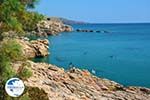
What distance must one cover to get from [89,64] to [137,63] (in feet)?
27.4

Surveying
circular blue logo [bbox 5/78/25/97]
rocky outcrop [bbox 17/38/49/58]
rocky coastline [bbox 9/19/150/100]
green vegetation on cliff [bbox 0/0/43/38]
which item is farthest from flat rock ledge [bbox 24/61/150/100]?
rocky outcrop [bbox 17/38/49/58]

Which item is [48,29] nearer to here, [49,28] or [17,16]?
[49,28]

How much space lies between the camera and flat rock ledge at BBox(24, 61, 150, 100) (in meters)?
36.2

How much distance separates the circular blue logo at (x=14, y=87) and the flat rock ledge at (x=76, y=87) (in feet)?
57.1

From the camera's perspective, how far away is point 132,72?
66.1 m

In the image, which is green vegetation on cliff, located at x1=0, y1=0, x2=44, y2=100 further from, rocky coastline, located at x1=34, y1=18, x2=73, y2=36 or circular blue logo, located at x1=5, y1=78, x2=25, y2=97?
rocky coastline, located at x1=34, y1=18, x2=73, y2=36

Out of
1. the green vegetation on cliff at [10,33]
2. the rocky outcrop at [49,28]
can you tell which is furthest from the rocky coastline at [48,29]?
the green vegetation on cliff at [10,33]

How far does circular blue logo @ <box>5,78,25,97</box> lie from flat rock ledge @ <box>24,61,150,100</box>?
1741 cm

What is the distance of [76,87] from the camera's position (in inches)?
1566

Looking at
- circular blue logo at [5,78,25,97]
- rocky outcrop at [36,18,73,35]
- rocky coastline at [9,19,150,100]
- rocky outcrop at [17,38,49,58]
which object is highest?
circular blue logo at [5,78,25,97]

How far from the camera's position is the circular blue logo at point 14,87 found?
52.6 feet

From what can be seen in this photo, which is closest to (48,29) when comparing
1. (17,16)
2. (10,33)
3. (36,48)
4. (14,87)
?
(36,48)

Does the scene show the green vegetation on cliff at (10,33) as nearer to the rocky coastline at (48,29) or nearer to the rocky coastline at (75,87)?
the rocky coastline at (75,87)

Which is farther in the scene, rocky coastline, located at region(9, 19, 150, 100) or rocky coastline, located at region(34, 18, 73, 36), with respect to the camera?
rocky coastline, located at region(34, 18, 73, 36)
